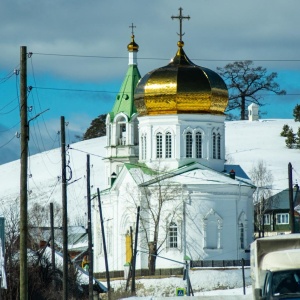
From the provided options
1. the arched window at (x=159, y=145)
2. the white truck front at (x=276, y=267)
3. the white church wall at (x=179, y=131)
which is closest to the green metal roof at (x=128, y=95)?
the white church wall at (x=179, y=131)

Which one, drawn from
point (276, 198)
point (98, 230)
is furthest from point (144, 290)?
point (276, 198)

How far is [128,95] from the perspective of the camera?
211 feet

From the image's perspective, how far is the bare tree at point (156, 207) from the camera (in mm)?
56812

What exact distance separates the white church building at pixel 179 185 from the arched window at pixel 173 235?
40 mm

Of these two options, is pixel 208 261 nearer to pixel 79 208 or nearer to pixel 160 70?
pixel 160 70

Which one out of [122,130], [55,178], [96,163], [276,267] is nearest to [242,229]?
[122,130]

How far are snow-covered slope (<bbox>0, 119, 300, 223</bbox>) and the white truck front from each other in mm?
65571

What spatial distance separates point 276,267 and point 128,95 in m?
41.8

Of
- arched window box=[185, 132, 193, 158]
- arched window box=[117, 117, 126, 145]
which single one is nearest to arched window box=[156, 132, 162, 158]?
arched window box=[185, 132, 193, 158]

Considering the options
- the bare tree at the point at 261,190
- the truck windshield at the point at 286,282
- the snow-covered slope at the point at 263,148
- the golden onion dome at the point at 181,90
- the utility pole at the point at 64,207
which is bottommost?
the truck windshield at the point at 286,282

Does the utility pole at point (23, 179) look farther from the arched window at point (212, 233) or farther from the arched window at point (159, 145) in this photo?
the arched window at point (159, 145)

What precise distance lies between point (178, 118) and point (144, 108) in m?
1.58

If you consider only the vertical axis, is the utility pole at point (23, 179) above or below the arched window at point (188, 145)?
below

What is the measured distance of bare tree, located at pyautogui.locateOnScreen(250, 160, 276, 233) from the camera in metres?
79.3
